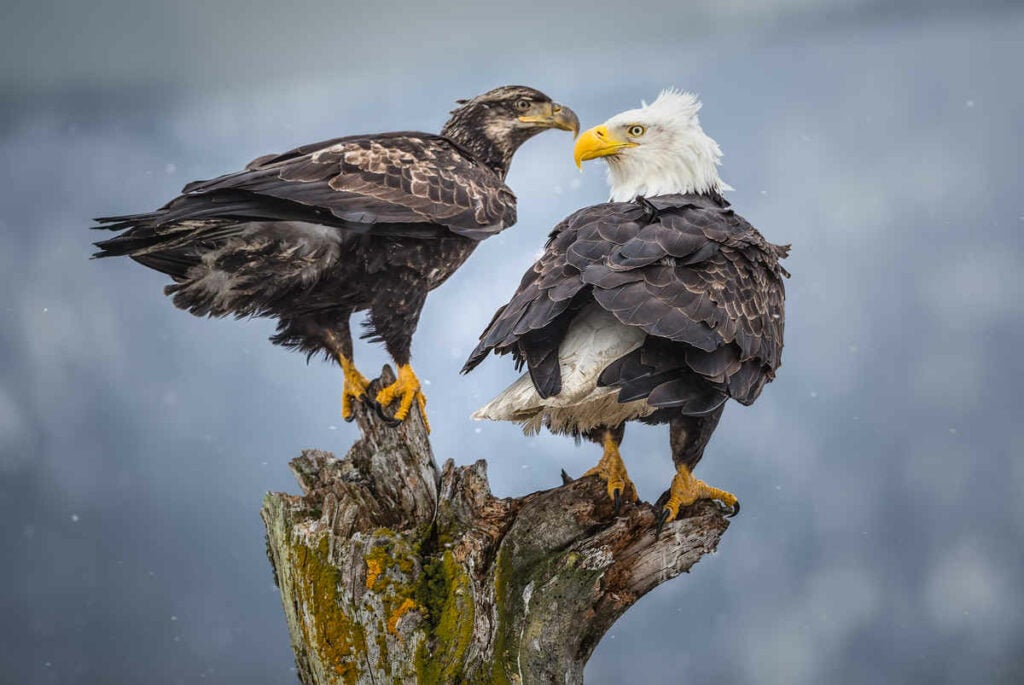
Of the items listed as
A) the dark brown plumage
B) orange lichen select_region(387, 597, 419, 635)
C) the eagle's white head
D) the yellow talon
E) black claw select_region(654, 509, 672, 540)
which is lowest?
orange lichen select_region(387, 597, 419, 635)

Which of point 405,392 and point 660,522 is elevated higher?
point 405,392

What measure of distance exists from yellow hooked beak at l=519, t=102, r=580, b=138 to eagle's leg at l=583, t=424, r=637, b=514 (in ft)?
6.81

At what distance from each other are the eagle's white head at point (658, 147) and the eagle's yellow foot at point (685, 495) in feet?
4.96

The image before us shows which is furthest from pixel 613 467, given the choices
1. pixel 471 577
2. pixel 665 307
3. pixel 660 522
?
pixel 665 307

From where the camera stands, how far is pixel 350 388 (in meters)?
5.98

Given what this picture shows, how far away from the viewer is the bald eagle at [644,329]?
427 centimetres

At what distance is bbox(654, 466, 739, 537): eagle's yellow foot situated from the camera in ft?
16.5

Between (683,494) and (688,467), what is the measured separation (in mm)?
135

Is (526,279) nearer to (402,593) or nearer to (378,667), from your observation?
(402,593)

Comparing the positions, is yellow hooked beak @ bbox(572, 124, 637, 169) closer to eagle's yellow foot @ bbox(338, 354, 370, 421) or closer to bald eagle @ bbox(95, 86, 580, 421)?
bald eagle @ bbox(95, 86, 580, 421)

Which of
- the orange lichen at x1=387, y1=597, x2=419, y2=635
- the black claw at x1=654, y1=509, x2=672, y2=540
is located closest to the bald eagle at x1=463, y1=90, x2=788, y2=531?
the black claw at x1=654, y1=509, x2=672, y2=540

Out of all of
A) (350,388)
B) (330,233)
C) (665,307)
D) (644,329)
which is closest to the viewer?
(644,329)

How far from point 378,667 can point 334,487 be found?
91 centimetres

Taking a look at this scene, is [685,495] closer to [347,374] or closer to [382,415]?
[382,415]
